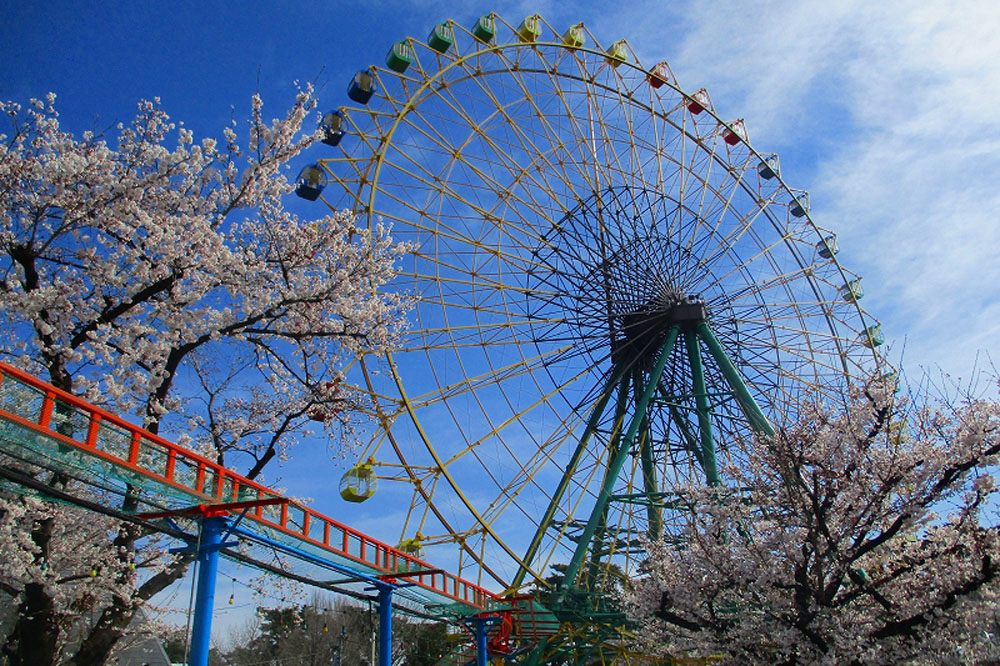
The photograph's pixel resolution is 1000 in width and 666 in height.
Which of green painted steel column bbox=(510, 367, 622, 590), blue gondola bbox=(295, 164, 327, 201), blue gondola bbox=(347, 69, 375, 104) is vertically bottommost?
green painted steel column bbox=(510, 367, 622, 590)

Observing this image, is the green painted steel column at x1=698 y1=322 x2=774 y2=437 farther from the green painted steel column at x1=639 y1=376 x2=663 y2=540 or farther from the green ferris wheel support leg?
the green painted steel column at x1=639 y1=376 x2=663 y2=540

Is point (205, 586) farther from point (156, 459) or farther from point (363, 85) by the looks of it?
point (363, 85)

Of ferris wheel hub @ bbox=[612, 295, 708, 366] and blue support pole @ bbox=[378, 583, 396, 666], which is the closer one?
blue support pole @ bbox=[378, 583, 396, 666]

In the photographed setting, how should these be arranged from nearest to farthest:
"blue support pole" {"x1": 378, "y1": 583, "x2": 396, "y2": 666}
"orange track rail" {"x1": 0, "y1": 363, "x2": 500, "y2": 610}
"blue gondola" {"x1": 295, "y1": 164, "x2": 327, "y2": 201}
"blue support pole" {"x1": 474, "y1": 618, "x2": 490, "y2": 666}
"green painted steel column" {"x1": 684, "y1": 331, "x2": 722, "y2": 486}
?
"orange track rail" {"x1": 0, "y1": 363, "x2": 500, "y2": 610}
"blue support pole" {"x1": 378, "y1": 583, "x2": 396, "y2": 666}
"blue support pole" {"x1": 474, "y1": 618, "x2": 490, "y2": 666}
"green painted steel column" {"x1": 684, "y1": 331, "x2": 722, "y2": 486}
"blue gondola" {"x1": 295, "y1": 164, "x2": 327, "y2": 201}

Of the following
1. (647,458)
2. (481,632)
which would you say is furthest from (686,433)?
(481,632)

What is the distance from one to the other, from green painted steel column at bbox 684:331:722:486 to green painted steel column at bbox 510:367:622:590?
198cm

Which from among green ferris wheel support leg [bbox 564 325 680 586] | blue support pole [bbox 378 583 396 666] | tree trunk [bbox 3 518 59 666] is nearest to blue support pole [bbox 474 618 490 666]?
green ferris wheel support leg [bbox 564 325 680 586]

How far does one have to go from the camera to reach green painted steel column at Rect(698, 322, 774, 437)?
19047 mm

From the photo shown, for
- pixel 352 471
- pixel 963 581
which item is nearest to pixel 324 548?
pixel 352 471

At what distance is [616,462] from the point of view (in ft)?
62.7

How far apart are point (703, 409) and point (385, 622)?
9215 millimetres

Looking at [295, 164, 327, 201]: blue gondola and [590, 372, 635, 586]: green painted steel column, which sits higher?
[295, 164, 327, 201]: blue gondola

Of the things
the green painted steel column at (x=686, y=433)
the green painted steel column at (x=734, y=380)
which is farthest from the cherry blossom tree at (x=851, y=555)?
the green painted steel column at (x=686, y=433)

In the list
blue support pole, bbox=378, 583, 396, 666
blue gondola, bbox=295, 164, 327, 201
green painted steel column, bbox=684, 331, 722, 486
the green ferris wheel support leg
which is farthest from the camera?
blue gondola, bbox=295, 164, 327, 201
